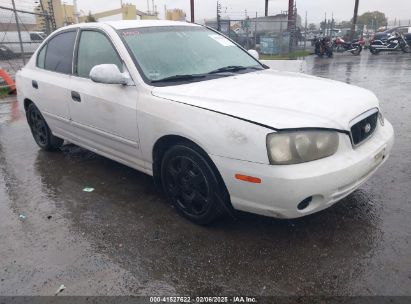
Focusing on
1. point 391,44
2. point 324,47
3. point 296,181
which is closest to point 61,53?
point 296,181

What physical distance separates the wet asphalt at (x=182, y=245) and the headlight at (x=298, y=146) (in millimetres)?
724

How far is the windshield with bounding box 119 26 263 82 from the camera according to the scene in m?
3.42

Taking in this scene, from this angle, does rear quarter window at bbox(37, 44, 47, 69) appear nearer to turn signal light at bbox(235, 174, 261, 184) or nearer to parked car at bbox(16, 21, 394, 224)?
parked car at bbox(16, 21, 394, 224)

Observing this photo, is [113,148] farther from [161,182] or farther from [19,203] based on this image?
[19,203]

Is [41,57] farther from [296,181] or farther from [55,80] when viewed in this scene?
[296,181]

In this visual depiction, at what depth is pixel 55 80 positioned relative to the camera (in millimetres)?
4355

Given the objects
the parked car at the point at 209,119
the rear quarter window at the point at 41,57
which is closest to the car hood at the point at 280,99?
the parked car at the point at 209,119

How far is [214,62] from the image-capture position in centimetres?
376

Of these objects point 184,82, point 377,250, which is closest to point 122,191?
point 184,82

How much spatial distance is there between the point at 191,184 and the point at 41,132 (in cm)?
302

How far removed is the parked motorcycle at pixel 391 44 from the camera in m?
21.4

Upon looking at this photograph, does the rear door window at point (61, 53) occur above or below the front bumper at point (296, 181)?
above

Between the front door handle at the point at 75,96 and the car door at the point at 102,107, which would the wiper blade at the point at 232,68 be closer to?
the car door at the point at 102,107

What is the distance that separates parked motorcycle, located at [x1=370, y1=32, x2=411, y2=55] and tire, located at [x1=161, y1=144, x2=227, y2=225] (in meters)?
21.9
